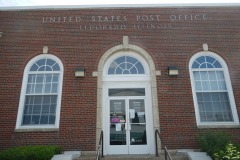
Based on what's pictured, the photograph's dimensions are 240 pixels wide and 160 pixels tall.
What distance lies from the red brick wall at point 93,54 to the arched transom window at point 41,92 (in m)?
0.26

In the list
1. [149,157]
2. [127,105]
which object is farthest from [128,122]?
[149,157]

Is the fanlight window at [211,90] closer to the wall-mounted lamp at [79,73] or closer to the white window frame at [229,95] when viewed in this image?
the white window frame at [229,95]

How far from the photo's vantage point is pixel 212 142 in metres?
7.20

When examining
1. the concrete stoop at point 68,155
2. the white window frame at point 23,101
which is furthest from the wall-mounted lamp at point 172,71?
the concrete stoop at point 68,155

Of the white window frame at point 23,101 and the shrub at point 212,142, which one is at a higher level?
the white window frame at point 23,101

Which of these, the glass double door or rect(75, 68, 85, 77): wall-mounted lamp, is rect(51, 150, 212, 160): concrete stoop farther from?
rect(75, 68, 85, 77): wall-mounted lamp

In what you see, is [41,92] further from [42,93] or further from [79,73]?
[79,73]

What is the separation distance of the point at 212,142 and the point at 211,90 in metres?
2.26

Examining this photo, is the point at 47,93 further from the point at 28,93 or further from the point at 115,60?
the point at 115,60

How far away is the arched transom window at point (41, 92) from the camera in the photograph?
8.34 m

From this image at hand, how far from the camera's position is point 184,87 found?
8555 millimetres

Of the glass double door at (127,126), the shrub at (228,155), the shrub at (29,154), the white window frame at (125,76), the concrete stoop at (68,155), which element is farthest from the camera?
the white window frame at (125,76)

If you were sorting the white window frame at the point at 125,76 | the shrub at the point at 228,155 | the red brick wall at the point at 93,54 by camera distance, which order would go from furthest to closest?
the white window frame at the point at 125,76 → the red brick wall at the point at 93,54 → the shrub at the point at 228,155

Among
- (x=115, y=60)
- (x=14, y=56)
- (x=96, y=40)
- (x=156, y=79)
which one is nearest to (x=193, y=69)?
(x=156, y=79)
